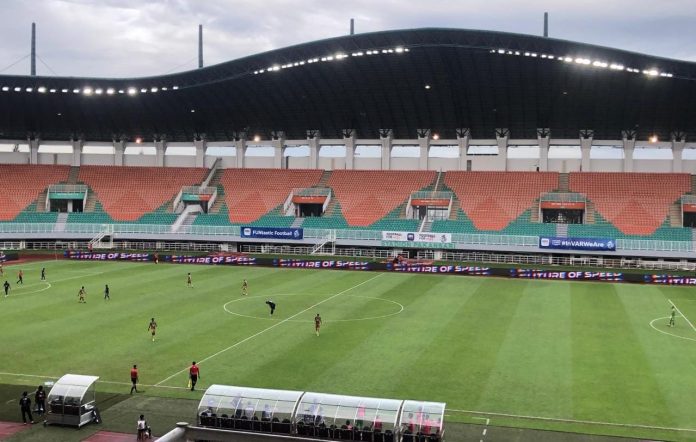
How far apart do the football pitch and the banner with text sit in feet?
63.6

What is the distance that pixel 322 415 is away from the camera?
19.9 meters

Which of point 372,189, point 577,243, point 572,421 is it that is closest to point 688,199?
point 577,243

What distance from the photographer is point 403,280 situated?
56438 millimetres

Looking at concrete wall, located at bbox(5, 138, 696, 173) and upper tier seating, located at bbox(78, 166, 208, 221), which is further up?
concrete wall, located at bbox(5, 138, 696, 173)

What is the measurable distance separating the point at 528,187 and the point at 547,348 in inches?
2042

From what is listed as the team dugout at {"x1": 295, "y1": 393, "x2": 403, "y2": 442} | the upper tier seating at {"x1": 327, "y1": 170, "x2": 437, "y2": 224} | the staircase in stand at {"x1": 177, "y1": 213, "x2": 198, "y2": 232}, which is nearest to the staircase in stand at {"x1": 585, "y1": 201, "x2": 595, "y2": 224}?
the upper tier seating at {"x1": 327, "y1": 170, "x2": 437, "y2": 224}

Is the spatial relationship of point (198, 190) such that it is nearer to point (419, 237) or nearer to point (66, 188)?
point (66, 188)

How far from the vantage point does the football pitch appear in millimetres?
24141

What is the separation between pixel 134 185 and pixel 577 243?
57.2 metres

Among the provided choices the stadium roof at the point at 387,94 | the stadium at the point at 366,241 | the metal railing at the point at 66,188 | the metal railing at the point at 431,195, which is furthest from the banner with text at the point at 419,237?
the metal railing at the point at 66,188

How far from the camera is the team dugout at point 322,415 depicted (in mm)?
19344

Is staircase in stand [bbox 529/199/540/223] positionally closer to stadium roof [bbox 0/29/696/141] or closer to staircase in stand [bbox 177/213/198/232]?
stadium roof [bbox 0/29/696/141]

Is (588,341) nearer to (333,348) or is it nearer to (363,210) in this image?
(333,348)

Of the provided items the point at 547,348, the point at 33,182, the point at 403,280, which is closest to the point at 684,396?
the point at 547,348
